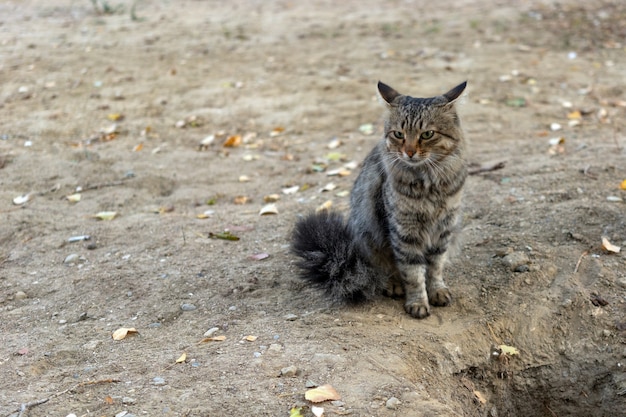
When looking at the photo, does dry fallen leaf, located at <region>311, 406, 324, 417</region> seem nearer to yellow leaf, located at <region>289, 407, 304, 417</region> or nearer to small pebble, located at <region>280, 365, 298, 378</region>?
yellow leaf, located at <region>289, 407, 304, 417</region>

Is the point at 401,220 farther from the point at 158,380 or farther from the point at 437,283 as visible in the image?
the point at 158,380

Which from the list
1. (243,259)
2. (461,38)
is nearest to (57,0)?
(461,38)

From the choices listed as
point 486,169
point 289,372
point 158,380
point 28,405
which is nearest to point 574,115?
point 486,169

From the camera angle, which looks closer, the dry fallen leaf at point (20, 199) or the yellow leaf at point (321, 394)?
the yellow leaf at point (321, 394)

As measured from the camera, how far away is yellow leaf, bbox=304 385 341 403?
288 centimetres

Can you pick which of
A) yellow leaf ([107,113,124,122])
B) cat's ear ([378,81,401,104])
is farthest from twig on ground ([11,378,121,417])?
yellow leaf ([107,113,124,122])

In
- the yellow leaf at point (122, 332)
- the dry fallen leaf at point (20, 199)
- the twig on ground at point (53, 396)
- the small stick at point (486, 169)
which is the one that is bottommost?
the small stick at point (486, 169)

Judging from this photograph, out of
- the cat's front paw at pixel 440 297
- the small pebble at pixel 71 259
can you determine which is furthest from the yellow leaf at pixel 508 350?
the small pebble at pixel 71 259

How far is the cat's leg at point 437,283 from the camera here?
3.70 m

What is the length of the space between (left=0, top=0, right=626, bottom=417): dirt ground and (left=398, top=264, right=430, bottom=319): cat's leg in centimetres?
5

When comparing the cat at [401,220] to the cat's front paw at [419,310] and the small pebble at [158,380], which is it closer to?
the cat's front paw at [419,310]

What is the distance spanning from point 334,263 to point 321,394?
869 mm

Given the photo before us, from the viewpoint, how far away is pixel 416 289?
11.9ft

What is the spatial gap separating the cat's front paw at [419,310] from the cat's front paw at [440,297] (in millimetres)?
110
